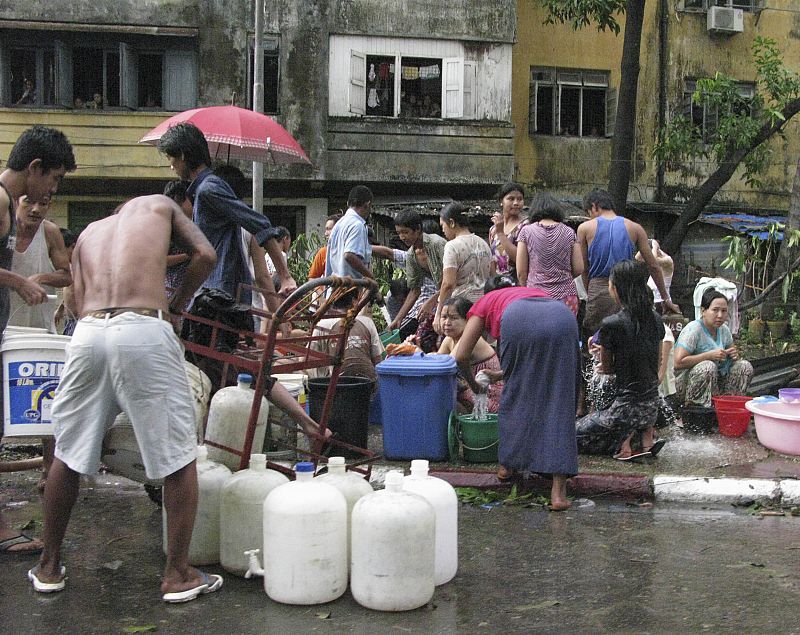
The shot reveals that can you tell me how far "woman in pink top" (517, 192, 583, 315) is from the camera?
796 cm

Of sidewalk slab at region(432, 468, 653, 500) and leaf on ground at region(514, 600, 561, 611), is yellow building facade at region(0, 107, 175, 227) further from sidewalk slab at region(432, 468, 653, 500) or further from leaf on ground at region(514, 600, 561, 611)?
leaf on ground at region(514, 600, 561, 611)

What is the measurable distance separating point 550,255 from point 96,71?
1573cm

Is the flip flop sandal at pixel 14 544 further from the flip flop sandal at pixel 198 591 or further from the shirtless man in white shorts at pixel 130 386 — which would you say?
the flip flop sandal at pixel 198 591

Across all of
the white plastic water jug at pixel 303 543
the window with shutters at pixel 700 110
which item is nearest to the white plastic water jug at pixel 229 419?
the white plastic water jug at pixel 303 543

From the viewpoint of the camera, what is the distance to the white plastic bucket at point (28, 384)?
5141 mm

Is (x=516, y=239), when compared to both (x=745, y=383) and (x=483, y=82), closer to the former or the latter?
(x=745, y=383)

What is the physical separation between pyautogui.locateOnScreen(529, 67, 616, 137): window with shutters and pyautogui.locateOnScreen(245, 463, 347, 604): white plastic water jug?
1927 centimetres

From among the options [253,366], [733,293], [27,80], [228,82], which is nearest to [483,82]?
[228,82]

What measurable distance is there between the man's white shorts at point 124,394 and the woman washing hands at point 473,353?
3.49m

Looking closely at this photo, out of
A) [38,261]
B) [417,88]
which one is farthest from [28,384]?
[417,88]

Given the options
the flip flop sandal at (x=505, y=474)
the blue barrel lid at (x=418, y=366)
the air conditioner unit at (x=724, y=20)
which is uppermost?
the air conditioner unit at (x=724, y=20)

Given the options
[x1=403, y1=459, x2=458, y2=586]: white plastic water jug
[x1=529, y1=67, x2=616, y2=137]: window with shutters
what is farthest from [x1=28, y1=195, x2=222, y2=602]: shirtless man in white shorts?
[x1=529, y1=67, x2=616, y2=137]: window with shutters

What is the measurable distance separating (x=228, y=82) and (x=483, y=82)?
232 inches

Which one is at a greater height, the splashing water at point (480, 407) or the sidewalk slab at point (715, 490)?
the splashing water at point (480, 407)
